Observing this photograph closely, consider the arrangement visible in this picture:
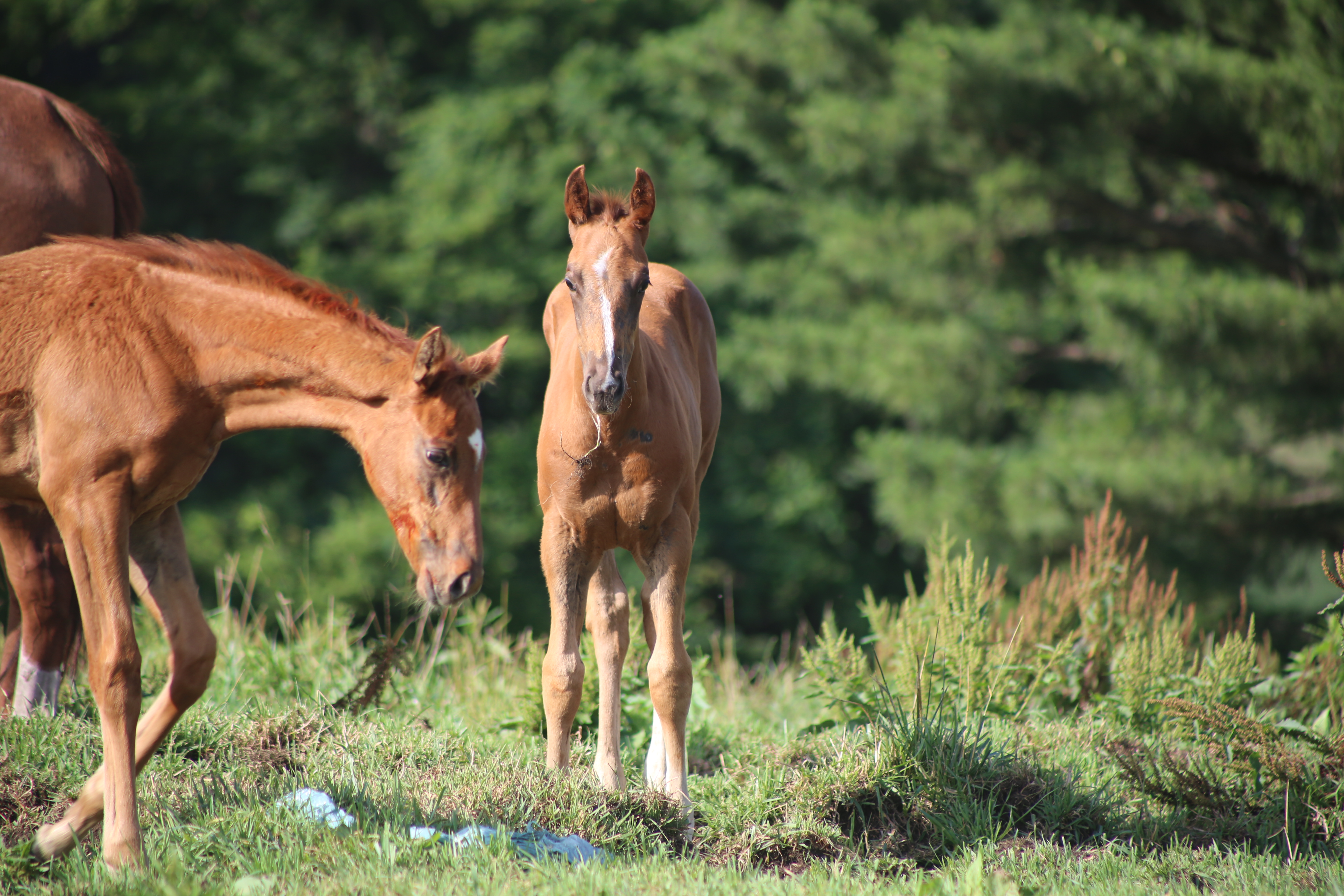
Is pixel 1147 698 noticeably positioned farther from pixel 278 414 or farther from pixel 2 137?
pixel 2 137

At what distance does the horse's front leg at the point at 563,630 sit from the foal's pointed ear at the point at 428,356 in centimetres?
116

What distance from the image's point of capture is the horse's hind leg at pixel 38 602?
4.96m

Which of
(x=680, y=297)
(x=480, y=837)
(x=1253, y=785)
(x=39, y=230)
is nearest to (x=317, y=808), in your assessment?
(x=480, y=837)

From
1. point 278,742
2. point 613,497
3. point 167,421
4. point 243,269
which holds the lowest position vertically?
point 278,742

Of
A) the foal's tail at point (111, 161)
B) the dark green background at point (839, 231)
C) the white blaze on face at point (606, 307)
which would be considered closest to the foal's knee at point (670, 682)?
the white blaze on face at point (606, 307)

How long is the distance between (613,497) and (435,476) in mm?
990

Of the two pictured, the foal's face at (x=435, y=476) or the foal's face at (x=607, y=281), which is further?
the foal's face at (x=607, y=281)

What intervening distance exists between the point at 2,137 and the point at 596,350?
324 centimetres

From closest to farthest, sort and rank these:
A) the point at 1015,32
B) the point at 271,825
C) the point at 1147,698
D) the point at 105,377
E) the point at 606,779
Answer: the point at 105,377
the point at 271,825
the point at 606,779
the point at 1147,698
the point at 1015,32

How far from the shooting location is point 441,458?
3.49 m

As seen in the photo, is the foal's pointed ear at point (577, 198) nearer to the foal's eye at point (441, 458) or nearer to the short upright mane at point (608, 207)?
the short upright mane at point (608, 207)

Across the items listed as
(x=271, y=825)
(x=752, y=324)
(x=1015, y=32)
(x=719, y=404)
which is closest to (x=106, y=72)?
(x=752, y=324)

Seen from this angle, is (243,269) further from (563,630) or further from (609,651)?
(609,651)

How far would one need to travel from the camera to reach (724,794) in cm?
462
